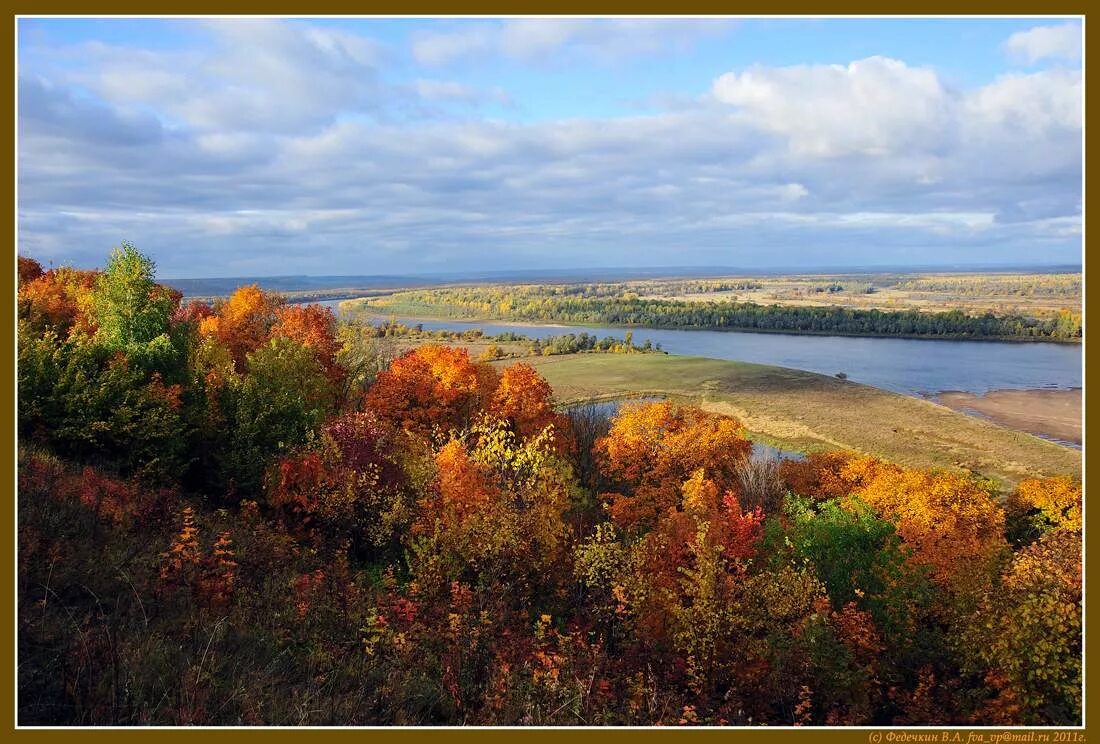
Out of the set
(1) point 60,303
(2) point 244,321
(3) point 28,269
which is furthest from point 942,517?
(3) point 28,269

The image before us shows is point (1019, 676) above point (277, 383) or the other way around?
the other way around

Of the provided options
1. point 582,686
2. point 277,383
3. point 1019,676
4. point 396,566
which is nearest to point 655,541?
point 396,566

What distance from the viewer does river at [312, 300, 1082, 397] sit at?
94713 millimetres

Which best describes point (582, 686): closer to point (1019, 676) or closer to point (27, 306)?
point (1019, 676)

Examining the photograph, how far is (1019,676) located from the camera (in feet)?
69.5

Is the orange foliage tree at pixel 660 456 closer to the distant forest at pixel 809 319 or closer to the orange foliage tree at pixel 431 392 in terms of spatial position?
the orange foliage tree at pixel 431 392

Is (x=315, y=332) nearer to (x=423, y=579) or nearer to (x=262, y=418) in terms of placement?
(x=262, y=418)

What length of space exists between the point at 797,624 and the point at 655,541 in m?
9.28

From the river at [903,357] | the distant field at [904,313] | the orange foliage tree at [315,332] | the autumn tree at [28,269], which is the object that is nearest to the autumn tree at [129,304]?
the orange foliage tree at [315,332]

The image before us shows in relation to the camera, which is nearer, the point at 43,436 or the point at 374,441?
the point at 43,436

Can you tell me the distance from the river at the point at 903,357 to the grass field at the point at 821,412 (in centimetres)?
1059

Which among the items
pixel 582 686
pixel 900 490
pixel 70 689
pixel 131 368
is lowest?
pixel 900 490

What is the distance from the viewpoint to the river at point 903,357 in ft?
311

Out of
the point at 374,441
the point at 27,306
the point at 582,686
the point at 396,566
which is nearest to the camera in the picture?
the point at 582,686
